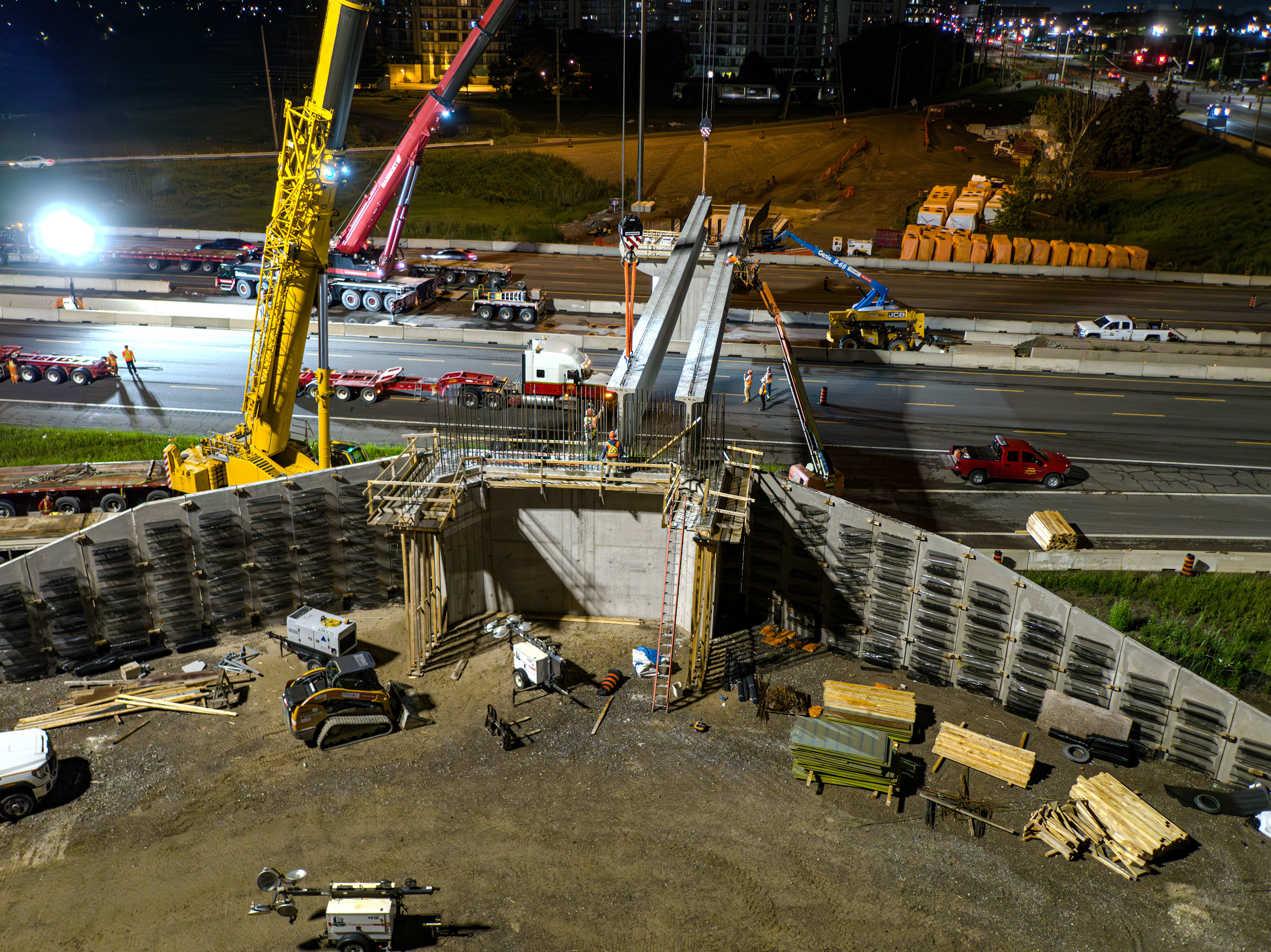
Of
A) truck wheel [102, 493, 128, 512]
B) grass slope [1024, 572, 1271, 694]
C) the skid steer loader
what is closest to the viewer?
the skid steer loader

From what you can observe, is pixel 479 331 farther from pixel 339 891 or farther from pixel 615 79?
pixel 615 79

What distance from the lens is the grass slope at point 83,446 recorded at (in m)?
32.2

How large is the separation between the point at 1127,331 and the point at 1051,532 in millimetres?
25527

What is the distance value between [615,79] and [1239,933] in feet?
371

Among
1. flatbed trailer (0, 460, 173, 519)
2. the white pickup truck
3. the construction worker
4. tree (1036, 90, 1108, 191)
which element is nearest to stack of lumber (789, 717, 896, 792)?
the construction worker

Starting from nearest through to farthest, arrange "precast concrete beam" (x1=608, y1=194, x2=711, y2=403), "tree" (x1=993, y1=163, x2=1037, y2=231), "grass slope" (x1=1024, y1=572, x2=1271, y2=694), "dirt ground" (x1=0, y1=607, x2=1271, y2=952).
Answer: "dirt ground" (x1=0, y1=607, x2=1271, y2=952) → "grass slope" (x1=1024, y1=572, x2=1271, y2=694) → "precast concrete beam" (x1=608, y1=194, x2=711, y2=403) → "tree" (x1=993, y1=163, x2=1037, y2=231)

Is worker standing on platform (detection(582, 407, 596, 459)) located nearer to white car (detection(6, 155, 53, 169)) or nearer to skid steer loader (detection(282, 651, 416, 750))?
skid steer loader (detection(282, 651, 416, 750))

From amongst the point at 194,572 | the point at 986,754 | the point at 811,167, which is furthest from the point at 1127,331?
the point at 194,572

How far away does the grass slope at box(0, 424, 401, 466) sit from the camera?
32.2 meters

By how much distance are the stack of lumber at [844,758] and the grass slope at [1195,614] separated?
929 centimetres

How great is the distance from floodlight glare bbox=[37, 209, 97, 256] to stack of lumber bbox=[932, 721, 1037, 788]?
6223cm

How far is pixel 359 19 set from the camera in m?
22.0

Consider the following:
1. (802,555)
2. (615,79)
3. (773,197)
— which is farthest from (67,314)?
(615,79)

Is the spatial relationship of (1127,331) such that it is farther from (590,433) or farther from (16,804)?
(16,804)
